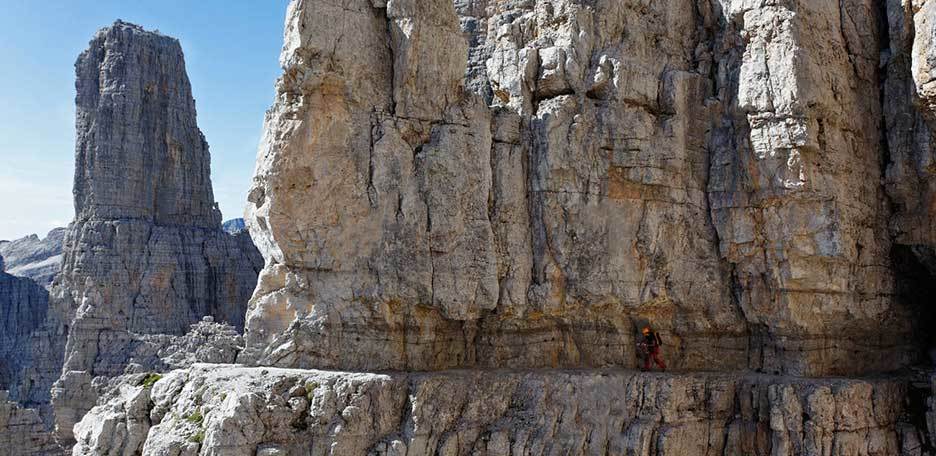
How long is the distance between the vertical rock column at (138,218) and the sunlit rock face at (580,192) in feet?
126

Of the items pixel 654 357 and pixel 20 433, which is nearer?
pixel 654 357

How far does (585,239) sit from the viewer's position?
64.2ft

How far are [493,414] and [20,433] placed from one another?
21.0 meters

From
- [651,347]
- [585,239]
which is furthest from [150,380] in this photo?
[651,347]

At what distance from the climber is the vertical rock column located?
132ft

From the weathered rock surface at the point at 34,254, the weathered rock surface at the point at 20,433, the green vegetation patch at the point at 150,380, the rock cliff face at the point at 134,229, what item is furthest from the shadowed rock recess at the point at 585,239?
the weathered rock surface at the point at 34,254

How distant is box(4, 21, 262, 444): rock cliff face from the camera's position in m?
54.0

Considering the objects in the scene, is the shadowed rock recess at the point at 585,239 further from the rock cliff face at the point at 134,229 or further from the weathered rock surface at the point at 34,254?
the weathered rock surface at the point at 34,254

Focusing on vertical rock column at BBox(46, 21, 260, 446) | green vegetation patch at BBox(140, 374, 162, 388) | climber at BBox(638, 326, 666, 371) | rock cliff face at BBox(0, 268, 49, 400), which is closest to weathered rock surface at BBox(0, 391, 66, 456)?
green vegetation patch at BBox(140, 374, 162, 388)

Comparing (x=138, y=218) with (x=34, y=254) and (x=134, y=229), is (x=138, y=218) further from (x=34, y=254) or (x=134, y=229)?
(x=34, y=254)

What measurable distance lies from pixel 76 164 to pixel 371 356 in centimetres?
4818

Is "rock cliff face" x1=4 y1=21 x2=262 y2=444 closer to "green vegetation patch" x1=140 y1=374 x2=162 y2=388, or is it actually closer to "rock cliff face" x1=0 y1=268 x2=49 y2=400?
"rock cliff face" x1=0 y1=268 x2=49 y2=400

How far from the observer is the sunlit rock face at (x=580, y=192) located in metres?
17.7

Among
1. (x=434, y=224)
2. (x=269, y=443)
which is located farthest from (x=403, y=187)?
(x=269, y=443)
